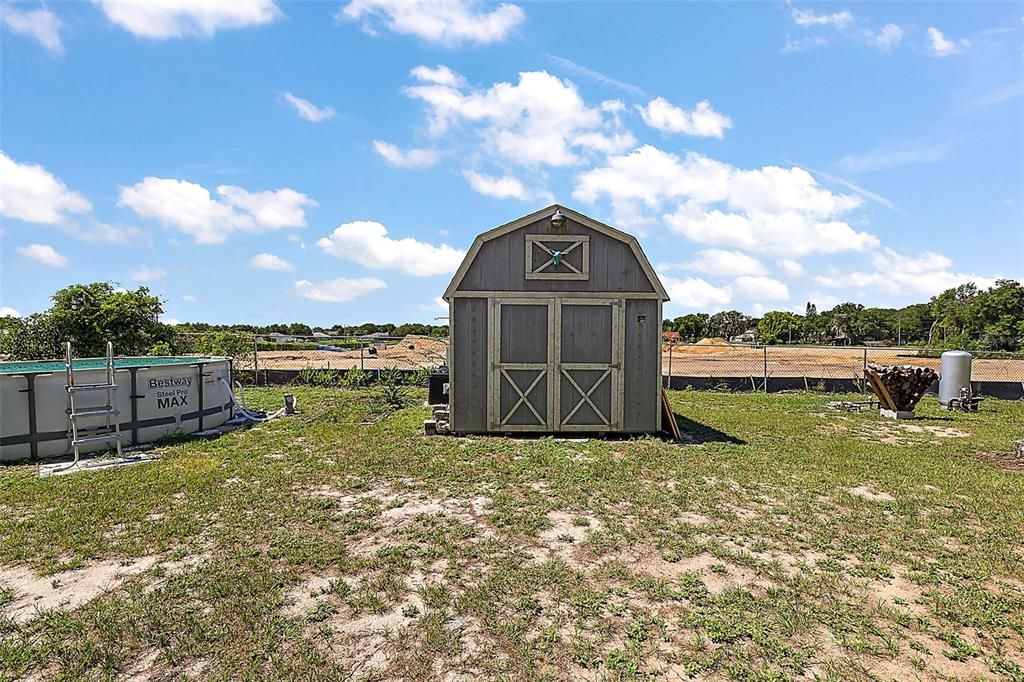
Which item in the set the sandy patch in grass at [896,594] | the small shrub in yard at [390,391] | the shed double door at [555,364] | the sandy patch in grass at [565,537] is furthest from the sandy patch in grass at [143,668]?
the small shrub in yard at [390,391]

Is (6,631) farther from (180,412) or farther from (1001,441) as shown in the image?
(1001,441)

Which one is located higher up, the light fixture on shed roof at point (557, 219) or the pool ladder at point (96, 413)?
the light fixture on shed roof at point (557, 219)

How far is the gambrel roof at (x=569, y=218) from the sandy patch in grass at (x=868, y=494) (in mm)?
4183

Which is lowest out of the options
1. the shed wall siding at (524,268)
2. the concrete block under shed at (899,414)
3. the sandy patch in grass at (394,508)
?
the concrete block under shed at (899,414)

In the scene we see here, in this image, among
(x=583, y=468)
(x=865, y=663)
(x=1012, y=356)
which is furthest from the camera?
(x=1012, y=356)

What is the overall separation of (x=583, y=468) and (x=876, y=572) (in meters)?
3.57

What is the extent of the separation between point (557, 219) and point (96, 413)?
293 inches

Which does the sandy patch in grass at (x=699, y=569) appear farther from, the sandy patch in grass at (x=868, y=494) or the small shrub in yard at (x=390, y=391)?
the small shrub in yard at (x=390, y=391)

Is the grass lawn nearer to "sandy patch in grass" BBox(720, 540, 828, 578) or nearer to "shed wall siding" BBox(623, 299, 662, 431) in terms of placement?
"sandy patch in grass" BBox(720, 540, 828, 578)

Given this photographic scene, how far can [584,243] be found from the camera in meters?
9.25

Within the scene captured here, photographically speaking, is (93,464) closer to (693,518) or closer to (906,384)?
(693,518)

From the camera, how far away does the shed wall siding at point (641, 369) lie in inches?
369

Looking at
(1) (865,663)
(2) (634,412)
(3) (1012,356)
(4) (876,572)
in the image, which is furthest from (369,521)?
(3) (1012,356)

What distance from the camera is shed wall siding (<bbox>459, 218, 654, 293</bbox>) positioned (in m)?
9.27
